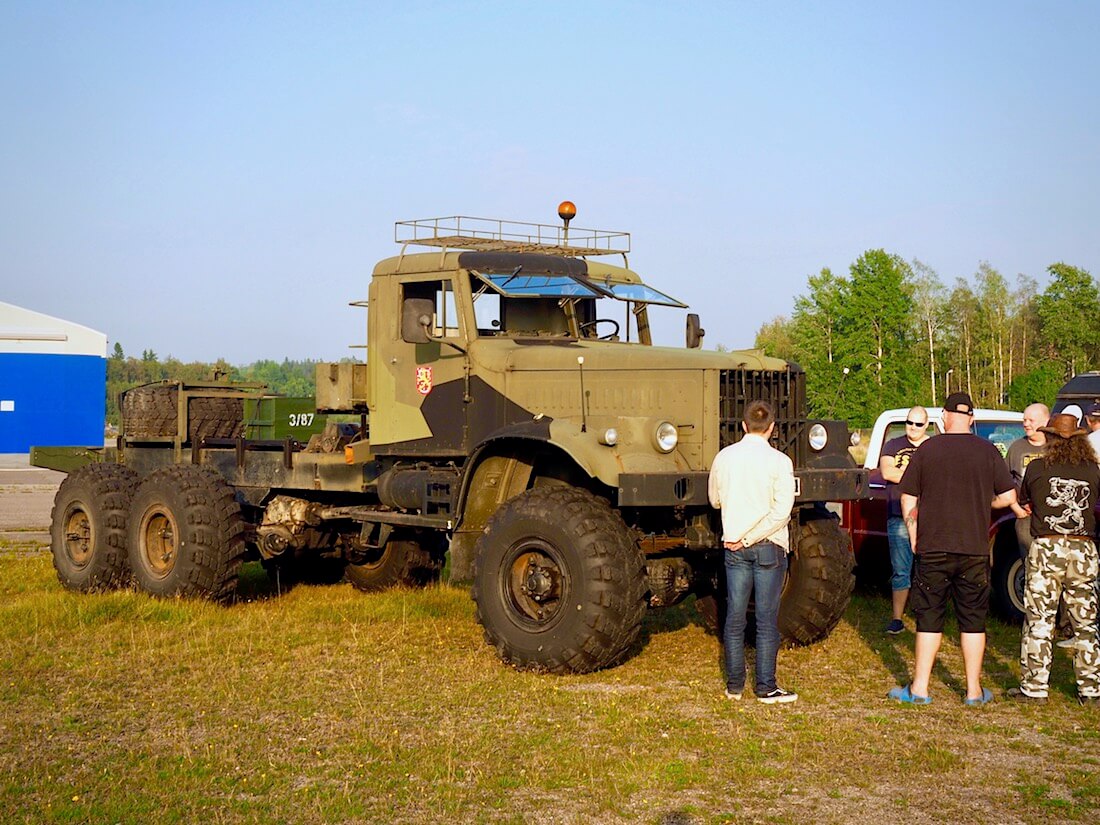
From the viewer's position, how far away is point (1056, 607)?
7.86 metres

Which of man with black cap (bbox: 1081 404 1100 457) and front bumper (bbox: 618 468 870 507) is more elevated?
man with black cap (bbox: 1081 404 1100 457)

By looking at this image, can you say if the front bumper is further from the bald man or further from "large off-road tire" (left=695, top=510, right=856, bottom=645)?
the bald man

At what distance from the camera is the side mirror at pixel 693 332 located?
10617mm

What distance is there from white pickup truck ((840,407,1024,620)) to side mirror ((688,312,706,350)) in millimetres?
1918

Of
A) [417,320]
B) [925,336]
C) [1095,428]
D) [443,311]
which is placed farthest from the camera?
[925,336]

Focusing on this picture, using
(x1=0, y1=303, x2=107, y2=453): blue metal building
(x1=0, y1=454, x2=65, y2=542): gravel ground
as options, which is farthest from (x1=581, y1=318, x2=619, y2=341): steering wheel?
(x1=0, y1=303, x2=107, y2=453): blue metal building

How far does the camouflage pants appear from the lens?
7695mm

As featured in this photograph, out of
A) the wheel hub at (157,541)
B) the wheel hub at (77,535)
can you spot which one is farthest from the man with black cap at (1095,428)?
the wheel hub at (77,535)

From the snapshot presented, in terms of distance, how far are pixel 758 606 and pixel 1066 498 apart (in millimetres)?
1904

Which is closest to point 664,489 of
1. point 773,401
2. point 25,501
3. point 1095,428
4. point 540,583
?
point 540,583

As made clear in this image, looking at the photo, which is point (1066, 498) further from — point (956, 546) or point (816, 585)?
point (816, 585)

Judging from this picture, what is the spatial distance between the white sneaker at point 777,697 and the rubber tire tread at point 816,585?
4.95ft

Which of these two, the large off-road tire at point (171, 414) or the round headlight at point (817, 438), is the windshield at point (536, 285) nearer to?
the round headlight at point (817, 438)

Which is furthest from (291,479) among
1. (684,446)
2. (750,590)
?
(750,590)
